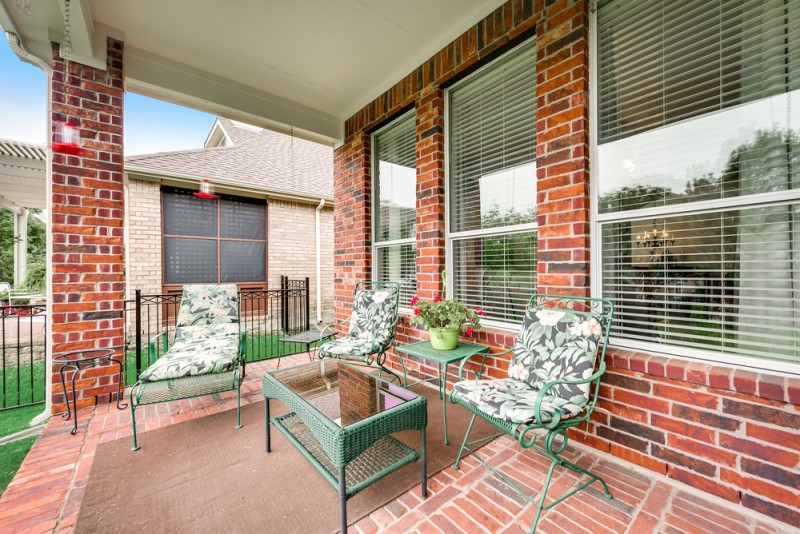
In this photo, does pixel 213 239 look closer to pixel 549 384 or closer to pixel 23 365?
pixel 23 365

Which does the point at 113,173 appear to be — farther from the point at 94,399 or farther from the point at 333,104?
the point at 333,104

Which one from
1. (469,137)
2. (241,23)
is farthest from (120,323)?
(469,137)

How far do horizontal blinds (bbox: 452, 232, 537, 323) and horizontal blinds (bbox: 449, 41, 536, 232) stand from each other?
175 millimetres

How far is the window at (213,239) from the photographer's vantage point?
19.9ft

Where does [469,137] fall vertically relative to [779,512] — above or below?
above

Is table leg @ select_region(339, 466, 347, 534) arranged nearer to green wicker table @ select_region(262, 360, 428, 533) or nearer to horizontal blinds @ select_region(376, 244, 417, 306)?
green wicker table @ select_region(262, 360, 428, 533)

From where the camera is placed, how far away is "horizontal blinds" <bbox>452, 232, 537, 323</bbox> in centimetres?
255

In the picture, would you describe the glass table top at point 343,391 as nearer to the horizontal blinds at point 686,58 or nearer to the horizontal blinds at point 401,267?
the horizontal blinds at point 401,267

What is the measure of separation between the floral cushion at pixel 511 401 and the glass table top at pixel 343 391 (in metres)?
0.35

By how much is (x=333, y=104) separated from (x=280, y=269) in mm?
4154

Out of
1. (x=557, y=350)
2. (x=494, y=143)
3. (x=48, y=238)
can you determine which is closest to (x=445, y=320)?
(x=557, y=350)

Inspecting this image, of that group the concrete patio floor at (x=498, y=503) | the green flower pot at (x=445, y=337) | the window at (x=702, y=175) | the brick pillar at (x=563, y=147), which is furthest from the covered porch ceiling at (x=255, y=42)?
the concrete patio floor at (x=498, y=503)

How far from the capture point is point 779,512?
56.8 inches

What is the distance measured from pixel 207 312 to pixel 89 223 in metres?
1.21
